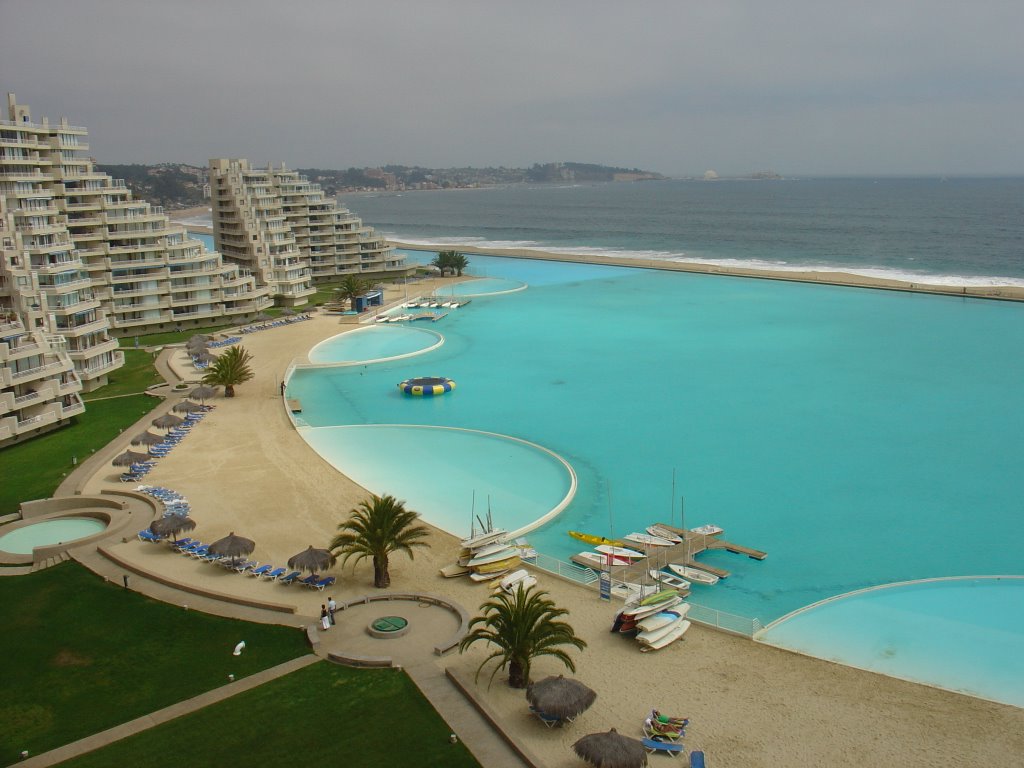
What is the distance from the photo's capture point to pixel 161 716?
16781 mm

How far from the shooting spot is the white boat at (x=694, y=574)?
23.1 meters

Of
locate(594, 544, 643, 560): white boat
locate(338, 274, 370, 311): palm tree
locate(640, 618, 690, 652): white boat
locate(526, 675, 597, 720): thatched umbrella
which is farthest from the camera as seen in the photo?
locate(338, 274, 370, 311): palm tree

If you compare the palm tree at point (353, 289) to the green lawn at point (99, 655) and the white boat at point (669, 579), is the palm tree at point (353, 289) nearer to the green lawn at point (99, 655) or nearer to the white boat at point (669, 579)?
the green lawn at point (99, 655)

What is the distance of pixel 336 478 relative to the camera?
30609mm

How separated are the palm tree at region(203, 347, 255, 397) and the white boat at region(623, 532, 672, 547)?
23977 mm

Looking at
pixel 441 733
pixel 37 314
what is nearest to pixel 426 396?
pixel 37 314

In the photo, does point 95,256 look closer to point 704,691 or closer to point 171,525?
point 171,525

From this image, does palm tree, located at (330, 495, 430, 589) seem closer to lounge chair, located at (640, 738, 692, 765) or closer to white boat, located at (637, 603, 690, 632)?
white boat, located at (637, 603, 690, 632)

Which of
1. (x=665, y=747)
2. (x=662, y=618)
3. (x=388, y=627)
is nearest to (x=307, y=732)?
(x=388, y=627)

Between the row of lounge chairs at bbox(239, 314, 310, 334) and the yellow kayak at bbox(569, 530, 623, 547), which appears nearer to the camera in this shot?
the yellow kayak at bbox(569, 530, 623, 547)

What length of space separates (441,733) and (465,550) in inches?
316

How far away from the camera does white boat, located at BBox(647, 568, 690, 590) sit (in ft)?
73.5

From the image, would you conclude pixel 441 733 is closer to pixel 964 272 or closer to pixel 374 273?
pixel 374 273

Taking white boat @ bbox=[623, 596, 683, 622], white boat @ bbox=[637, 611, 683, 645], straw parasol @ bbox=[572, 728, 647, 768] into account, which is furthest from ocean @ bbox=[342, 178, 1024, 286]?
straw parasol @ bbox=[572, 728, 647, 768]
